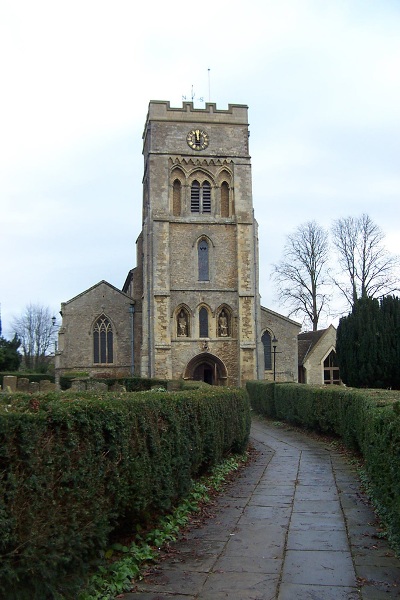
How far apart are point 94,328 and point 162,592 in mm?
33108

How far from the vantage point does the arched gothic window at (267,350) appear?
38.7m

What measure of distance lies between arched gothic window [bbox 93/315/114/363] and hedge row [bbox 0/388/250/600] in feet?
99.8

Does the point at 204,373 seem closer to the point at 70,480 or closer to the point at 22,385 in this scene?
the point at 22,385

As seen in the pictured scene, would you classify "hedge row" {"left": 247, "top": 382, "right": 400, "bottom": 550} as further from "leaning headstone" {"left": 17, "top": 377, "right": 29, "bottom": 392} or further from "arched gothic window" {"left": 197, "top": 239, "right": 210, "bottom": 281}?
"leaning headstone" {"left": 17, "top": 377, "right": 29, "bottom": 392}

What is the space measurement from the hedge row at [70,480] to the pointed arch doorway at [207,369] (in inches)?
1112

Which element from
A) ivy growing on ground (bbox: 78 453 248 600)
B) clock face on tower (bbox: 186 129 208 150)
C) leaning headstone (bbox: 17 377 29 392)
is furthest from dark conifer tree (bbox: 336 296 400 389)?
ivy growing on ground (bbox: 78 453 248 600)

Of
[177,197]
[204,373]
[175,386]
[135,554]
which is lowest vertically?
[135,554]

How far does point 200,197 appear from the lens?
122 ft

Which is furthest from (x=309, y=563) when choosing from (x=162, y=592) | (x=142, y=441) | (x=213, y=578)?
(x=142, y=441)

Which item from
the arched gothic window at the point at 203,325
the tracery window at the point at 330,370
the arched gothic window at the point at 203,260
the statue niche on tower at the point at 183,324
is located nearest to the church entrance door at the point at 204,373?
the arched gothic window at the point at 203,325

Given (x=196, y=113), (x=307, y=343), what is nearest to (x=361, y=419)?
(x=196, y=113)

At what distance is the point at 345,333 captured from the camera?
100ft

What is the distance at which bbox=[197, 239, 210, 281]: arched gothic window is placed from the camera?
119ft

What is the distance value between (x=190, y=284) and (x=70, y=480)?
103 ft
